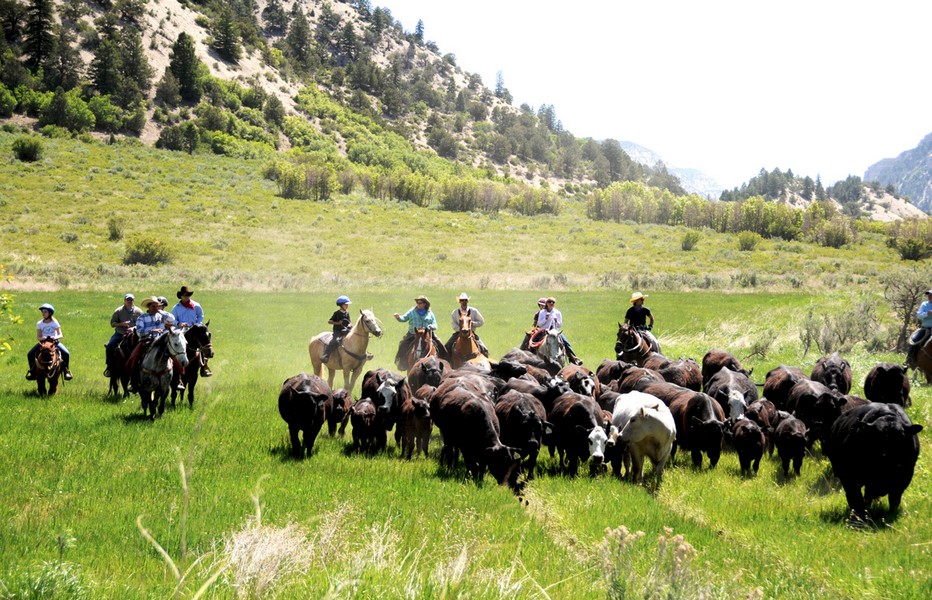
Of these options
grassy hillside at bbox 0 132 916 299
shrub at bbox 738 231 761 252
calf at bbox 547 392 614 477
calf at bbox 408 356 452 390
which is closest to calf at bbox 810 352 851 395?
calf at bbox 547 392 614 477

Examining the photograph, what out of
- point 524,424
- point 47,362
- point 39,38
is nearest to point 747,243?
point 524,424

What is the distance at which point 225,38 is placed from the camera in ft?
529

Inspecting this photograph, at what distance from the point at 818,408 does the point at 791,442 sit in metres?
1.87

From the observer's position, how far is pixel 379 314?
3447 cm

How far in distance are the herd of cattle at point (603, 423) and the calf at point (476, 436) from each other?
2 cm

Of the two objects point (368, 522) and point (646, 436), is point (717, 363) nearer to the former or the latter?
point (646, 436)

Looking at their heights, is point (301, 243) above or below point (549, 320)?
above

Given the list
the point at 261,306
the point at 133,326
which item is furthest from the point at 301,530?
the point at 261,306

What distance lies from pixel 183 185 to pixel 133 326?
79.1 m

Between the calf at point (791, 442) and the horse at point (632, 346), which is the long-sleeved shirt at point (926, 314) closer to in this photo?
the horse at point (632, 346)

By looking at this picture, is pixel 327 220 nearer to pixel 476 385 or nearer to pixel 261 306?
pixel 261 306

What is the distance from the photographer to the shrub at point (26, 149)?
82.0m

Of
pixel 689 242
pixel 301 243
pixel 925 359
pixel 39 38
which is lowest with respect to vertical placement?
pixel 925 359

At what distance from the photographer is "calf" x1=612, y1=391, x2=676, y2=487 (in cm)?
1068
